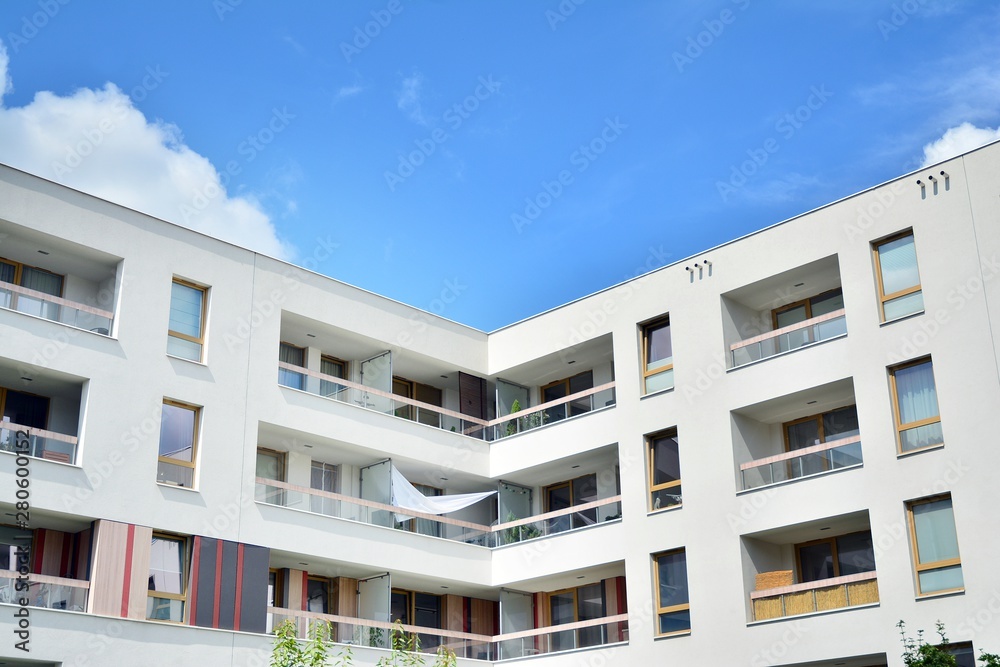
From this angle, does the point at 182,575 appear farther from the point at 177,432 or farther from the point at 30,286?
the point at 30,286

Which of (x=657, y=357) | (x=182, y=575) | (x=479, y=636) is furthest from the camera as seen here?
(x=479, y=636)

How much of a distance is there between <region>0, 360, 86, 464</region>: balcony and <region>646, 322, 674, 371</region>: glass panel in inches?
515

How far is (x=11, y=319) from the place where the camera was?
22.5 meters

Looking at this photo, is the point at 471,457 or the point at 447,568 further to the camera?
the point at 471,457

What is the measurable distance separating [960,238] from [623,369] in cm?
863

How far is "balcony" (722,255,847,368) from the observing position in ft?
82.4

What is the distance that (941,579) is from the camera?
70.0ft

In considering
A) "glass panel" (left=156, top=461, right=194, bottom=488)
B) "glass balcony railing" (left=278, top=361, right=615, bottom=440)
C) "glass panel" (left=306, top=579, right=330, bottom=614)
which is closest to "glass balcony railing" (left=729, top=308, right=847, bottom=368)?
"glass balcony railing" (left=278, top=361, right=615, bottom=440)

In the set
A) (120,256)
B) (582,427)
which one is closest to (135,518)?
(120,256)

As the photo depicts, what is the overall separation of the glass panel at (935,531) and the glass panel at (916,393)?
1829 millimetres

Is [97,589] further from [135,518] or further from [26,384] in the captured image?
[26,384]

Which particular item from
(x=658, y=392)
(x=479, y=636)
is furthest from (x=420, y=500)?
(x=658, y=392)

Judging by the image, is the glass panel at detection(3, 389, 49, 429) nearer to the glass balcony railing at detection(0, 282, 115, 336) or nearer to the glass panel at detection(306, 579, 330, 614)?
the glass balcony railing at detection(0, 282, 115, 336)

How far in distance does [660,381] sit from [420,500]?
21.9 feet
